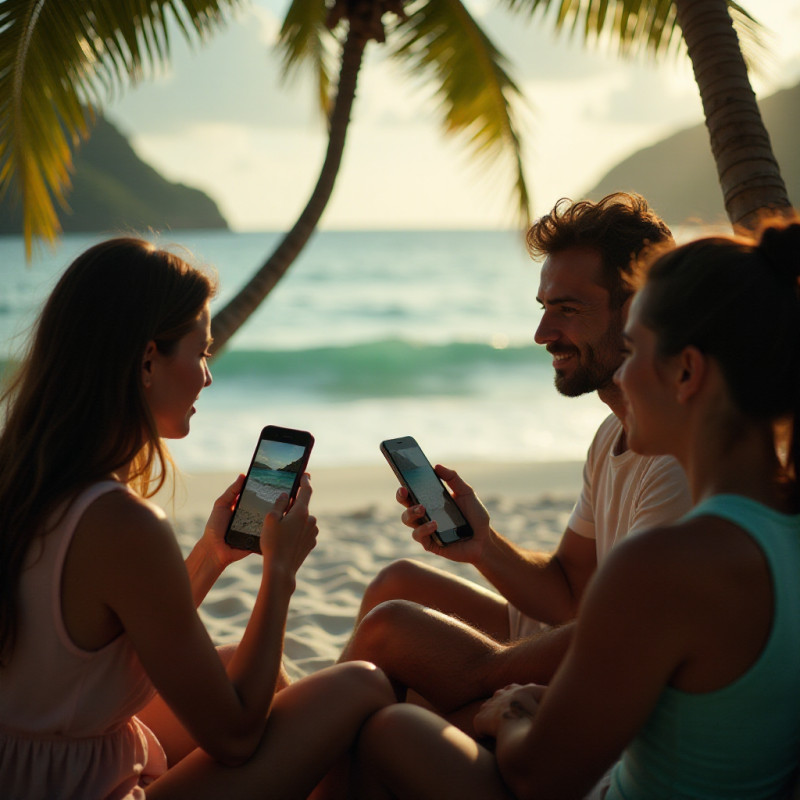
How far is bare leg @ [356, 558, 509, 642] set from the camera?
3.05 m

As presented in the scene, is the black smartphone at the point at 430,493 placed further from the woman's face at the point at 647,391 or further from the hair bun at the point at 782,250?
the hair bun at the point at 782,250

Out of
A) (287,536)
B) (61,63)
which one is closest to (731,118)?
(287,536)

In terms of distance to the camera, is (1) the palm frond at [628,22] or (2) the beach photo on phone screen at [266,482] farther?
(1) the palm frond at [628,22]

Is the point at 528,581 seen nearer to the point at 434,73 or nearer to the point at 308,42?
the point at 434,73

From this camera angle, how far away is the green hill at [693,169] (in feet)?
13.4

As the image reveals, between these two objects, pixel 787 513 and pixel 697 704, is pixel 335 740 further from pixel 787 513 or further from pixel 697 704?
pixel 787 513

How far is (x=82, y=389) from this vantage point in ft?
6.25

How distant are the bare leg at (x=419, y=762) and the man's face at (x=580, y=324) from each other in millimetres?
1362

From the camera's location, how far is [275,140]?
168 ft

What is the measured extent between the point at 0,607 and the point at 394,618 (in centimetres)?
113

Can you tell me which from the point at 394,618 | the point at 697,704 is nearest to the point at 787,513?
the point at 697,704

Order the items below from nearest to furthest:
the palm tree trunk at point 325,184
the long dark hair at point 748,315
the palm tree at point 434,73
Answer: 1. the long dark hair at point 748,315
2. the palm tree trunk at point 325,184
3. the palm tree at point 434,73

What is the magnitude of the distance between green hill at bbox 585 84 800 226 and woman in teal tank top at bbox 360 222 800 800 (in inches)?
21.0

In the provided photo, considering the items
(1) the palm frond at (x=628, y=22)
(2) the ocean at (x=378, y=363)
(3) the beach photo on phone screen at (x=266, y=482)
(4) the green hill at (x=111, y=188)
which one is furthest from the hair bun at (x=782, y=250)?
(4) the green hill at (x=111, y=188)
